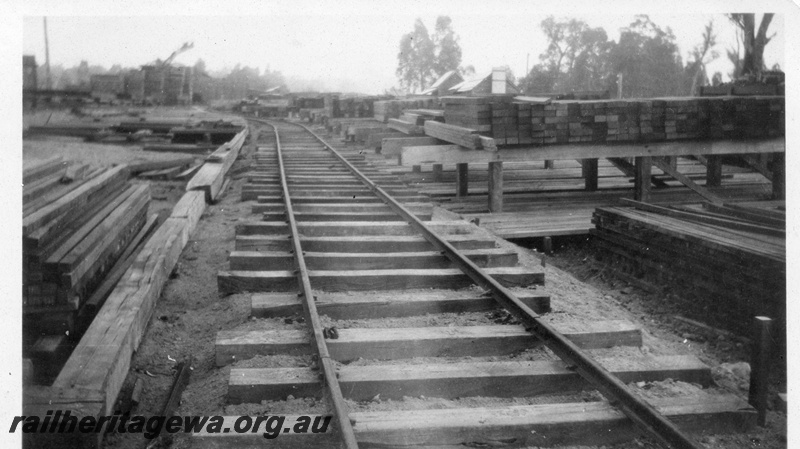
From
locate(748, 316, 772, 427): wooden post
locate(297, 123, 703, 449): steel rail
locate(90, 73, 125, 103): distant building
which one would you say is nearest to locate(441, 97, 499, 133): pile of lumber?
locate(297, 123, 703, 449): steel rail

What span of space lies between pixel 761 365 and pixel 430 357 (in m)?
1.66

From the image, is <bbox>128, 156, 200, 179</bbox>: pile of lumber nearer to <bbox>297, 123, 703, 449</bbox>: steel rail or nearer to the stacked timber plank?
the stacked timber plank

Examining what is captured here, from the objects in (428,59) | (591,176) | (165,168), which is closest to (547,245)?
(591,176)

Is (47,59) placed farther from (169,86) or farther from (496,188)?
(169,86)

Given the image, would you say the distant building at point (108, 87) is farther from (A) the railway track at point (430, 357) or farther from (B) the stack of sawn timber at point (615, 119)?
(A) the railway track at point (430, 357)

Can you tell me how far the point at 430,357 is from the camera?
354cm

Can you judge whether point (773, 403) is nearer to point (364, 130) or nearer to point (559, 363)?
point (559, 363)

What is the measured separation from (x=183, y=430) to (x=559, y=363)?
1.85m

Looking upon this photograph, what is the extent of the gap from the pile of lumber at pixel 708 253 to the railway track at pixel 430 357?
1.87m

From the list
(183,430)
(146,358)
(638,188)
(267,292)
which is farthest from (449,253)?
(638,188)

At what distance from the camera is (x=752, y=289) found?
17.3ft

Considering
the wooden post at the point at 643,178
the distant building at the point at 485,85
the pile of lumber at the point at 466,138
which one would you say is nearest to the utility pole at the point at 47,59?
the pile of lumber at the point at 466,138

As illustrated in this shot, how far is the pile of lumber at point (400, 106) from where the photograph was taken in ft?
51.5

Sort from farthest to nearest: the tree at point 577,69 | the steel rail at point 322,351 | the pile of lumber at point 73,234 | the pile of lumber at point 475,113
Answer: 1. the tree at point 577,69
2. the pile of lumber at point 475,113
3. the pile of lumber at point 73,234
4. the steel rail at point 322,351
